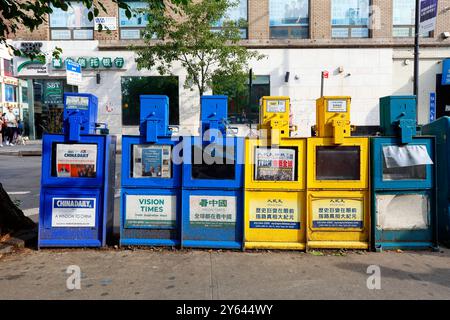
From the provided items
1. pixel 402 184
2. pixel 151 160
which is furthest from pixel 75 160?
pixel 402 184

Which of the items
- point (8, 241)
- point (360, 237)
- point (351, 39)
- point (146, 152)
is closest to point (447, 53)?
point (351, 39)

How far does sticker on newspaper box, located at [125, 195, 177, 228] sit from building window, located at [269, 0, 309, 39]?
16.5m

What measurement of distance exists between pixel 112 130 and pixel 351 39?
516 inches

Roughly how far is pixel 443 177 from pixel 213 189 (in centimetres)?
320

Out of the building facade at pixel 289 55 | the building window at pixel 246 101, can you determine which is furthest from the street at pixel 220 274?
the building facade at pixel 289 55

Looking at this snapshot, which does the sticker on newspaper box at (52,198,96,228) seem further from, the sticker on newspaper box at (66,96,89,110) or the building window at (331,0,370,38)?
the building window at (331,0,370,38)

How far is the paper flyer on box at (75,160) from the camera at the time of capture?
16.6 feet

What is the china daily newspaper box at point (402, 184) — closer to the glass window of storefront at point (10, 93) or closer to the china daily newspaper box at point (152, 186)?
the china daily newspaper box at point (152, 186)

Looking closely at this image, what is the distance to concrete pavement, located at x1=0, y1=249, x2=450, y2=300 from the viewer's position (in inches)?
148

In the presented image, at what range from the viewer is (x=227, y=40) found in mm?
17453

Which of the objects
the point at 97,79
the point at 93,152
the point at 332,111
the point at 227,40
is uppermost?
the point at 227,40

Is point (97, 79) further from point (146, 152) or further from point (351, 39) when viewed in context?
point (146, 152)

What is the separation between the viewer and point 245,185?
503 cm

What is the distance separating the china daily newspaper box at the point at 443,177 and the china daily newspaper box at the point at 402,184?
34 cm
